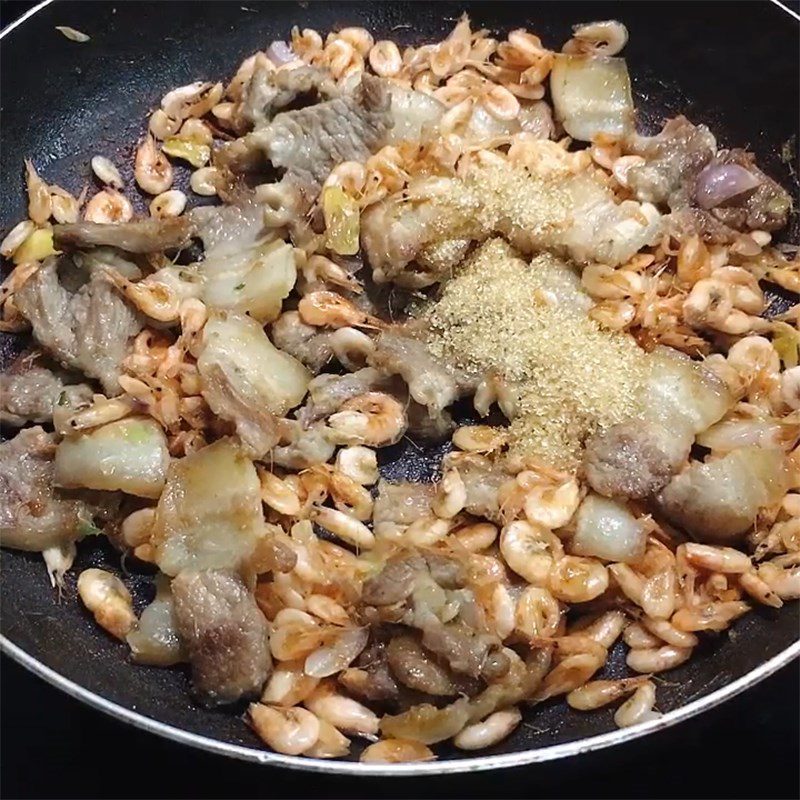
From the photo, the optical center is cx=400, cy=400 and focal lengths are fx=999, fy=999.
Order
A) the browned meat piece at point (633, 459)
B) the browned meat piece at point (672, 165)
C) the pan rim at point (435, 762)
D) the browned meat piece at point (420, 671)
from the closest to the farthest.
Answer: the pan rim at point (435, 762) → the browned meat piece at point (420, 671) → the browned meat piece at point (633, 459) → the browned meat piece at point (672, 165)

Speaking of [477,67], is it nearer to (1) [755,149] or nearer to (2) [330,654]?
(1) [755,149]

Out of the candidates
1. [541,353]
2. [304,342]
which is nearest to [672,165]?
[541,353]

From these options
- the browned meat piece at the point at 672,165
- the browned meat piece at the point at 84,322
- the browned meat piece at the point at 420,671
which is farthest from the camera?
the browned meat piece at the point at 672,165

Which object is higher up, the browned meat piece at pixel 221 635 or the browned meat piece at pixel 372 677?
the browned meat piece at pixel 221 635

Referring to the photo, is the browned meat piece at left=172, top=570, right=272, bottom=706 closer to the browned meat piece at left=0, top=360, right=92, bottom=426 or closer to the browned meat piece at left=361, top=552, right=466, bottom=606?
the browned meat piece at left=361, top=552, right=466, bottom=606

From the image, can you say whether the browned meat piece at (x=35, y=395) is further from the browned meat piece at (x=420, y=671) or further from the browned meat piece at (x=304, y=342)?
the browned meat piece at (x=420, y=671)

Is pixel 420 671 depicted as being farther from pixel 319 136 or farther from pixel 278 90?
pixel 278 90

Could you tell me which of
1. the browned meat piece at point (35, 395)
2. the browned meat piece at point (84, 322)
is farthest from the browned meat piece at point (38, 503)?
the browned meat piece at point (84, 322)

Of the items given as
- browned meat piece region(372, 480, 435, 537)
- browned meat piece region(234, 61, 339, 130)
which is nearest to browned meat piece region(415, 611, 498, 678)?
browned meat piece region(372, 480, 435, 537)
